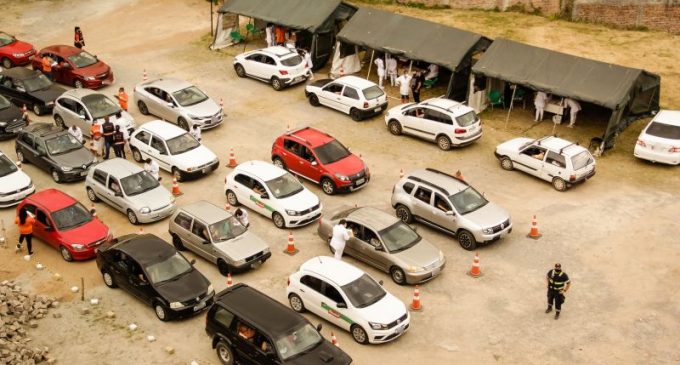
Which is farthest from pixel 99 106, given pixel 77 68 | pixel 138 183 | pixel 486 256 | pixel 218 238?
pixel 486 256

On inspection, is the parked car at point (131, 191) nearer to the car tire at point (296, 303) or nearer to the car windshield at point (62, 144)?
the car windshield at point (62, 144)

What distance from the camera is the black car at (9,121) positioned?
32.9m

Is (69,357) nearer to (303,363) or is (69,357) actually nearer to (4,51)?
(303,363)

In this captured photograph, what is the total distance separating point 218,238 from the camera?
80.7 feet

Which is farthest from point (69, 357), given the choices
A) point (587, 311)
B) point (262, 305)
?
point (587, 311)

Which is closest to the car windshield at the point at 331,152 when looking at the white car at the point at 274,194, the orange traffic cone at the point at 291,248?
the white car at the point at 274,194

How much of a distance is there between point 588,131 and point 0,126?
22.8m

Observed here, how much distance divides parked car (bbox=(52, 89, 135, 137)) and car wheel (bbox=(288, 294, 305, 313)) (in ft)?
41.2

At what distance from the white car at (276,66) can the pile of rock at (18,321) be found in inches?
645

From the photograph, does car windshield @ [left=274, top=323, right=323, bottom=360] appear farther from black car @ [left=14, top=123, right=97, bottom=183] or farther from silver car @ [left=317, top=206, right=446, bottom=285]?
black car @ [left=14, top=123, right=97, bottom=183]

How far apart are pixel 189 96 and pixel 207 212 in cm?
1000

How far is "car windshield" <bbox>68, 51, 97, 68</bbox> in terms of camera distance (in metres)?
37.7

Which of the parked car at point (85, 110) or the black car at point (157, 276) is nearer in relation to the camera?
the black car at point (157, 276)

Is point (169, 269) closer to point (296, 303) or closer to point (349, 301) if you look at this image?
point (296, 303)
